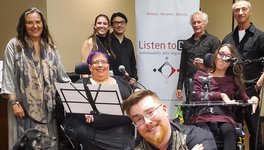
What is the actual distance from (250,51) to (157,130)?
7.52 ft

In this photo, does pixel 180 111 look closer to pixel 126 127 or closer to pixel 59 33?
pixel 126 127

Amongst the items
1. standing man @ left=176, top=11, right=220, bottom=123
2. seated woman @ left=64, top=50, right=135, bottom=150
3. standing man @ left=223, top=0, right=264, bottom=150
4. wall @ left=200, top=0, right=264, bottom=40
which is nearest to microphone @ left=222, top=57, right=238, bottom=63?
standing man @ left=223, top=0, right=264, bottom=150

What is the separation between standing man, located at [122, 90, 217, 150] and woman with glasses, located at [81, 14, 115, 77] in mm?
2362

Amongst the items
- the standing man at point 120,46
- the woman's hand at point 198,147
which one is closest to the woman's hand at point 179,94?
the standing man at point 120,46

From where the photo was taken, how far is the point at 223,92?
323cm

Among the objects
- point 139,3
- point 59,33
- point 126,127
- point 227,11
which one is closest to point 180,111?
point 126,127

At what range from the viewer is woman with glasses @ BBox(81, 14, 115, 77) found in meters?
3.97

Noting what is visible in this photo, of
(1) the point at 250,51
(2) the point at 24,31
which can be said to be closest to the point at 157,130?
(2) the point at 24,31

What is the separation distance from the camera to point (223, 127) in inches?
120

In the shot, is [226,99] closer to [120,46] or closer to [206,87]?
[206,87]

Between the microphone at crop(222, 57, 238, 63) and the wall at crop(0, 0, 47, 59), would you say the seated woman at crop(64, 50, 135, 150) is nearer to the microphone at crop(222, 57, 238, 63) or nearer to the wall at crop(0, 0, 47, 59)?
the microphone at crop(222, 57, 238, 63)

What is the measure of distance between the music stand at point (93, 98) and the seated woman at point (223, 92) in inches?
29.1

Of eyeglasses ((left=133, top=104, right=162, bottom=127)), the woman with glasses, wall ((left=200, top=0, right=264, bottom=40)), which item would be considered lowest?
eyeglasses ((left=133, top=104, right=162, bottom=127))

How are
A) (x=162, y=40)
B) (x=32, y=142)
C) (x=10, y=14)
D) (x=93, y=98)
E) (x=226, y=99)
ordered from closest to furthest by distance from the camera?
(x=32, y=142) → (x=93, y=98) → (x=226, y=99) → (x=162, y=40) → (x=10, y=14)
